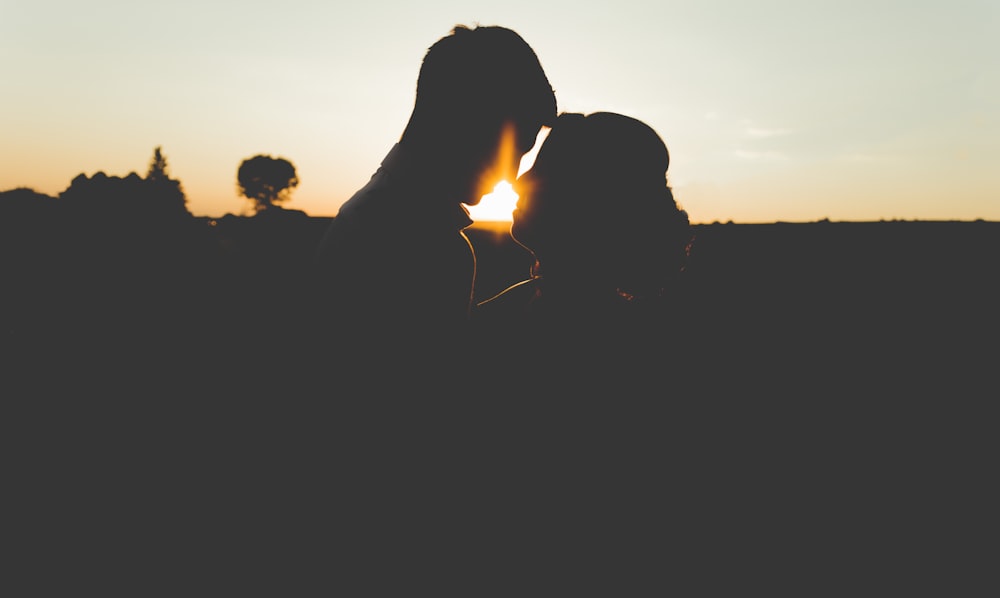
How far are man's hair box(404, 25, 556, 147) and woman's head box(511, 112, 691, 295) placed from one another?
23 centimetres

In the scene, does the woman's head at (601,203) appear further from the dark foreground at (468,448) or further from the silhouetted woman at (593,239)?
the dark foreground at (468,448)

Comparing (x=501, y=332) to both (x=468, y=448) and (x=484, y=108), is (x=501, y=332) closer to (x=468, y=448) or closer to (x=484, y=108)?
(x=468, y=448)

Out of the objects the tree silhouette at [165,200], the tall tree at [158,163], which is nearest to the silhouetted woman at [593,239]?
the tree silhouette at [165,200]

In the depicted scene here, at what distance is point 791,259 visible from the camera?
952 centimetres

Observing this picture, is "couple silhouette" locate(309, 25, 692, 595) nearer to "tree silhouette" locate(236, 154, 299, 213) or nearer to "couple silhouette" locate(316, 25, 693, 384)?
"couple silhouette" locate(316, 25, 693, 384)

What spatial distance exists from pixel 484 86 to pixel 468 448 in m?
1.03

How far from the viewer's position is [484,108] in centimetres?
163

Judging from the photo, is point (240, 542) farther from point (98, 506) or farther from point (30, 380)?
point (30, 380)

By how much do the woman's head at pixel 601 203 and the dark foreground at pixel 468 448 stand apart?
282mm

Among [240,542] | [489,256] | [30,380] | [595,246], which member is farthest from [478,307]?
[30,380]

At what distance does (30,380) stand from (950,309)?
13.3 m

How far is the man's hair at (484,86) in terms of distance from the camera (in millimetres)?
1620

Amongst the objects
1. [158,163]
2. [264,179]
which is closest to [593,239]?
[264,179]

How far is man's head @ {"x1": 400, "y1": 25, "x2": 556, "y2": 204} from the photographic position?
5.32 ft
